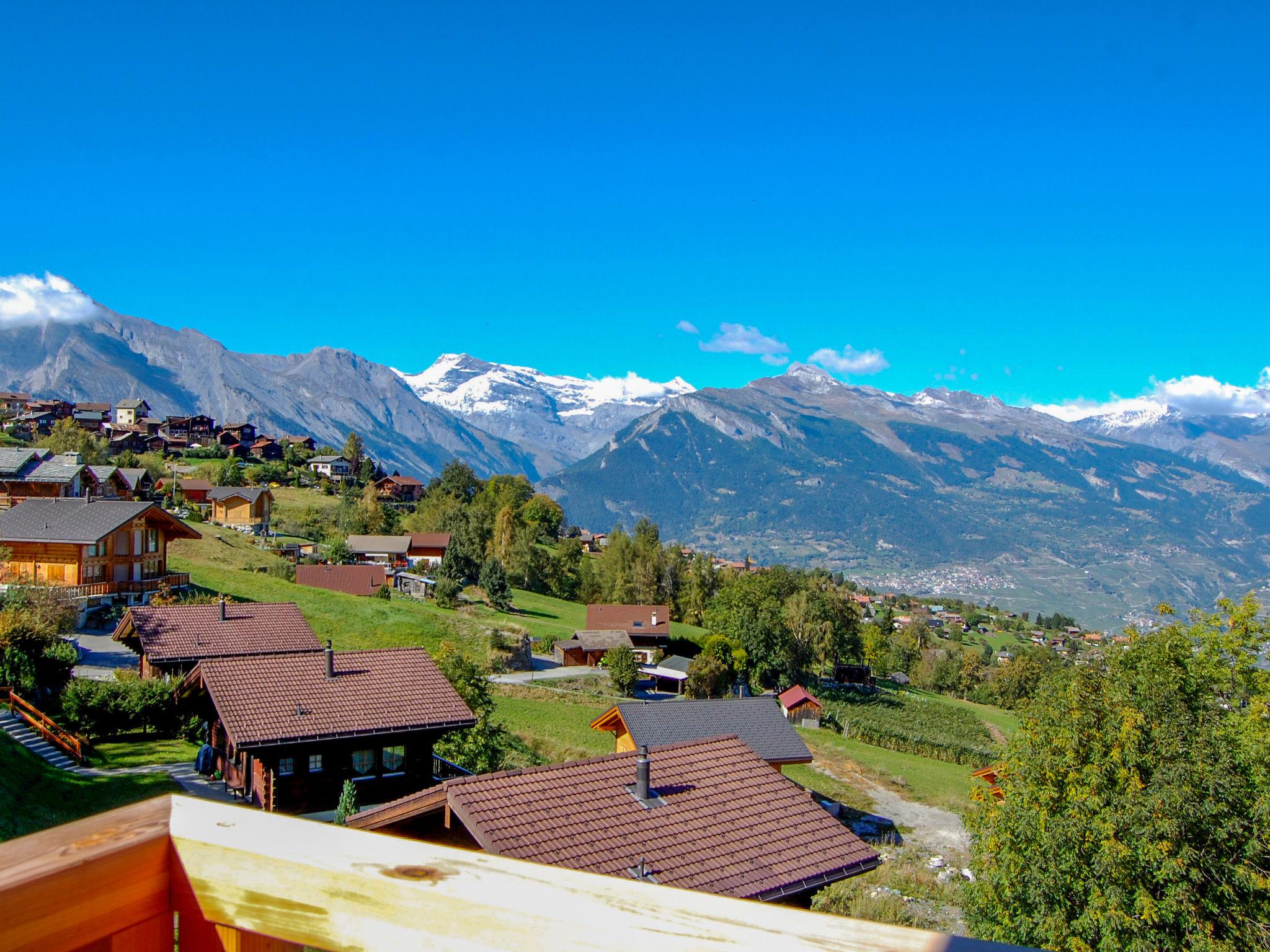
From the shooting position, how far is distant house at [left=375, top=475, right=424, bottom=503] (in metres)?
115

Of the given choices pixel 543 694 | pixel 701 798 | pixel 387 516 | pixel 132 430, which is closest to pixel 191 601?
pixel 543 694

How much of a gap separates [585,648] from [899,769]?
24095 millimetres

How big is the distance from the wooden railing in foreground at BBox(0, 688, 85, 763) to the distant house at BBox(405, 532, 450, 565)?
5264cm

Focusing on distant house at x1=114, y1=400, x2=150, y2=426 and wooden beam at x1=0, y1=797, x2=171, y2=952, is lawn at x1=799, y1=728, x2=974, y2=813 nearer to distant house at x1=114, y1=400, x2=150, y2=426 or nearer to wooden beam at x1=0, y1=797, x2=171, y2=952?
wooden beam at x1=0, y1=797, x2=171, y2=952

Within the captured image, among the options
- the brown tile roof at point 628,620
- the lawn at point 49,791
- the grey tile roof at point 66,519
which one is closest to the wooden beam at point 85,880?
the lawn at point 49,791

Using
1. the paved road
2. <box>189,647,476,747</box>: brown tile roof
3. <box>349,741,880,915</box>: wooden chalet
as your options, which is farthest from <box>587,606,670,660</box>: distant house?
<box>349,741,880,915</box>: wooden chalet

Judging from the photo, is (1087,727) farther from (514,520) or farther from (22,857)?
(514,520)

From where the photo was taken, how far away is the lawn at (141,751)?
2350 centimetres

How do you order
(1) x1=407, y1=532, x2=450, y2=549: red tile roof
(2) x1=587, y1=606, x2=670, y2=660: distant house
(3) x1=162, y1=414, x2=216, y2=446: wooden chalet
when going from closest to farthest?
(2) x1=587, y1=606, x2=670, y2=660: distant house < (1) x1=407, y1=532, x2=450, y2=549: red tile roof < (3) x1=162, y1=414, x2=216, y2=446: wooden chalet

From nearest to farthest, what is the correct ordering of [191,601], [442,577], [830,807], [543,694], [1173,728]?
[1173,728], [830,807], [191,601], [543,694], [442,577]

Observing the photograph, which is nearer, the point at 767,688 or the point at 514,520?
the point at 767,688

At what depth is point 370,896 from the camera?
4.71 ft

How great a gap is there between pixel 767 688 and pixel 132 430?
87.4 m

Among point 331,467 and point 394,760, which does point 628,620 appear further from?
point 331,467
